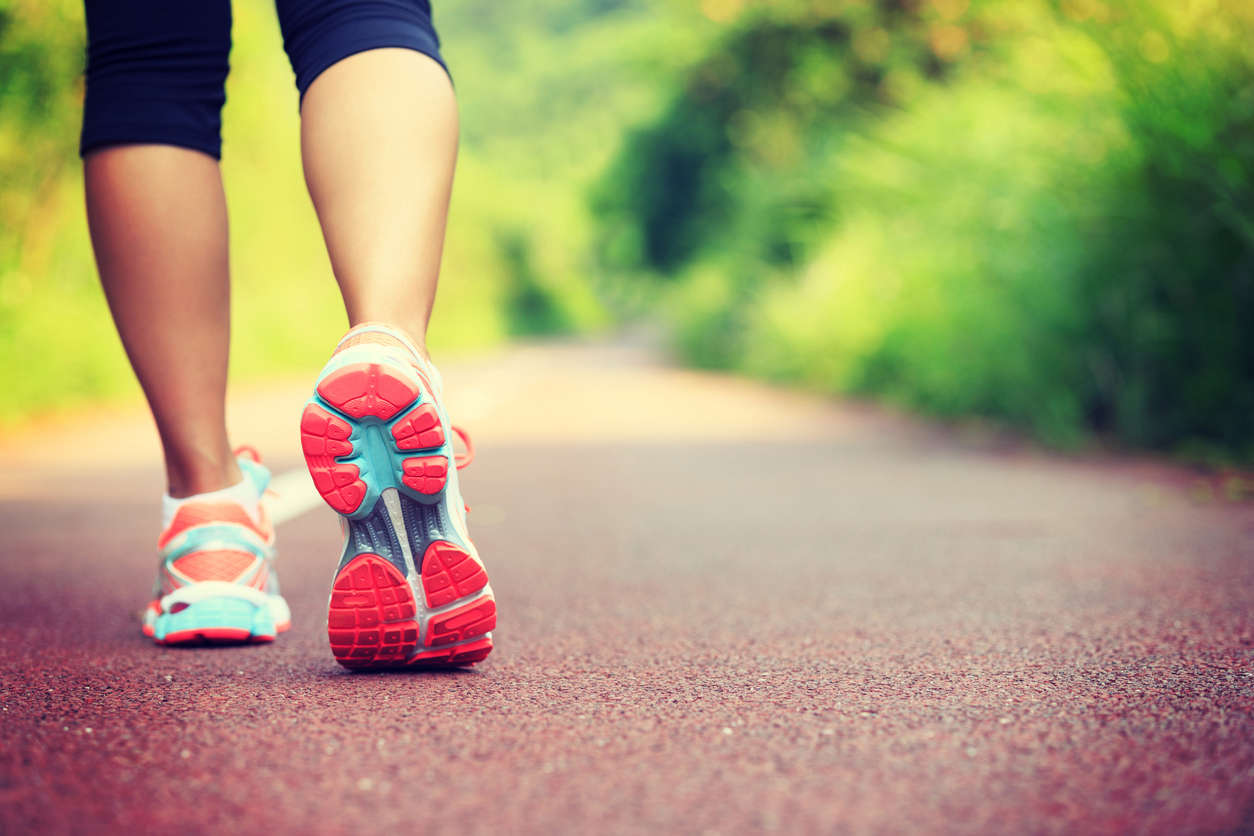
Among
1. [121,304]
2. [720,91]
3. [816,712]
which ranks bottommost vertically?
[816,712]

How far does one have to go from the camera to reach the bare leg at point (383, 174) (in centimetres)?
157

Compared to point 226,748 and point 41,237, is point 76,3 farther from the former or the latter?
point 226,748

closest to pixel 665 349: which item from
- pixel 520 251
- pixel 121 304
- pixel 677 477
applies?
pixel 520 251

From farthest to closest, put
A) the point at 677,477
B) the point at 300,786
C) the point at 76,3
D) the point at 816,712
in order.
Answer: the point at 76,3 → the point at 677,477 → the point at 816,712 → the point at 300,786

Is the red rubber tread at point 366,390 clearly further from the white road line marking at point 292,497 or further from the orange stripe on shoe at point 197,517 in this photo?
the white road line marking at point 292,497

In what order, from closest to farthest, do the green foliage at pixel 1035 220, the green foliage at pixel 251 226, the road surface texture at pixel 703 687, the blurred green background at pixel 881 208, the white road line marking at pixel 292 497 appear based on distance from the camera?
the road surface texture at pixel 703 687
the white road line marking at pixel 292 497
the green foliage at pixel 1035 220
the blurred green background at pixel 881 208
the green foliage at pixel 251 226

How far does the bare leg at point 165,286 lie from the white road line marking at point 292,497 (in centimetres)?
124

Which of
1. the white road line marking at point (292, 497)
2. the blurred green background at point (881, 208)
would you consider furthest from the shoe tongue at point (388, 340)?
the white road line marking at point (292, 497)

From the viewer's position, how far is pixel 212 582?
1.81m

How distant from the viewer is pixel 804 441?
6.19 metres

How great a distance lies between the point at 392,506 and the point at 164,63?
90cm

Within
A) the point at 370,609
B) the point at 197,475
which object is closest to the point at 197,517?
the point at 197,475

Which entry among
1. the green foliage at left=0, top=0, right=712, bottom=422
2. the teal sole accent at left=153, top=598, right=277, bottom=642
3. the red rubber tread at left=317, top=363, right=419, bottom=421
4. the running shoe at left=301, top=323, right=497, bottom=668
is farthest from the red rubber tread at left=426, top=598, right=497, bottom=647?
the green foliage at left=0, top=0, right=712, bottom=422

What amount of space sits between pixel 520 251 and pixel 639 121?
23.4m
